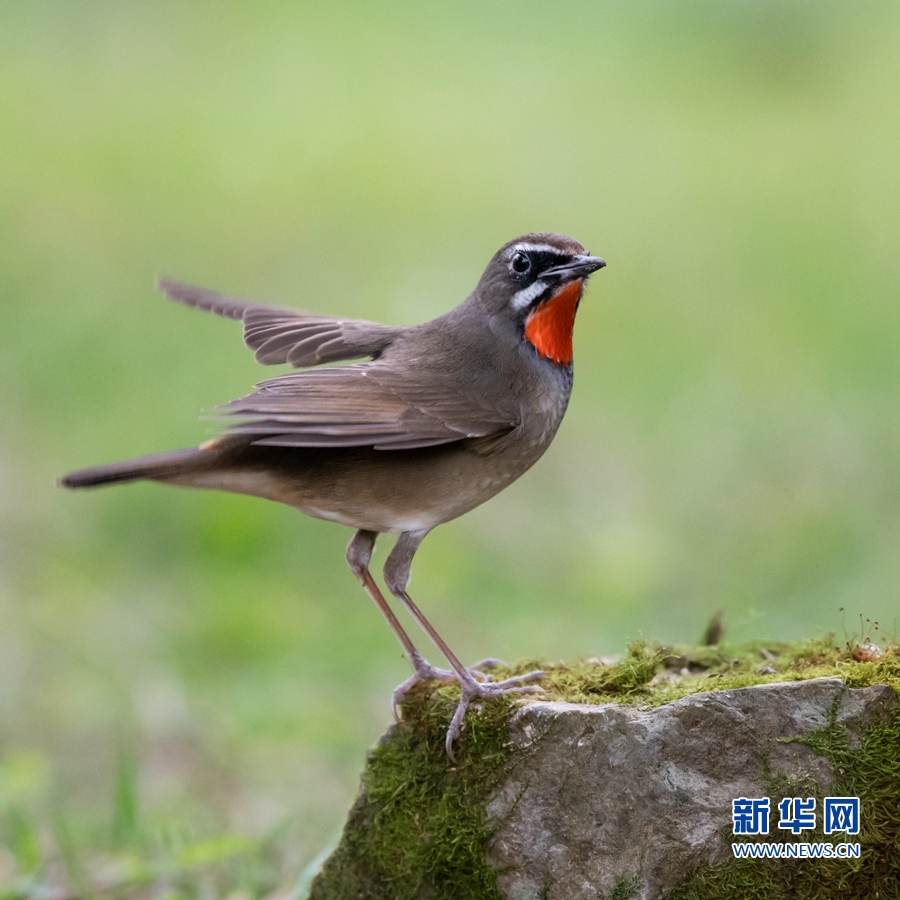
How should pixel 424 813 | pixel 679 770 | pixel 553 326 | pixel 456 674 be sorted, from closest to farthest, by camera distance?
pixel 679 770, pixel 424 813, pixel 456 674, pixel 553 326

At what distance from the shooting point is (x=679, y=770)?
4.53 meters

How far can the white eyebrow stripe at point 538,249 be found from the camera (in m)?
5.70

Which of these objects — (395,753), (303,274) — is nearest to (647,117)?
(303,274)

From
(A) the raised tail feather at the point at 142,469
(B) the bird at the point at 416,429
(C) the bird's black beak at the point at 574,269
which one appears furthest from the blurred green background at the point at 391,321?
(A) the raised tail feather at the point at 142,469

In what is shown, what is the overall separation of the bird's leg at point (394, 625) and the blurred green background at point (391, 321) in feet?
4.96

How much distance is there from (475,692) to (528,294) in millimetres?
1834

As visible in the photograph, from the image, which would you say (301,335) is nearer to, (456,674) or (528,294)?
(528,294)

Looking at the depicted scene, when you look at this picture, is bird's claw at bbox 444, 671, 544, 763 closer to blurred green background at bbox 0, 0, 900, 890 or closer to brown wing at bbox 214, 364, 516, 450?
brown wing at bbox 214, 364, 516, 450

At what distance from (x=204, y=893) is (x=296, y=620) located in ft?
13.3

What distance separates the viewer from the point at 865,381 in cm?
1247

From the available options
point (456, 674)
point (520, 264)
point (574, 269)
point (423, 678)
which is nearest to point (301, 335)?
point (520, 264)

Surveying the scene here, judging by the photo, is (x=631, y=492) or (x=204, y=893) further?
(x=631, y=492)

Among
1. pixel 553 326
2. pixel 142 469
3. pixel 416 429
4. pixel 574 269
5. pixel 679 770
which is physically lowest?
pixel 679 770

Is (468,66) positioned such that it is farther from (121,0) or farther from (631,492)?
(631,492)
